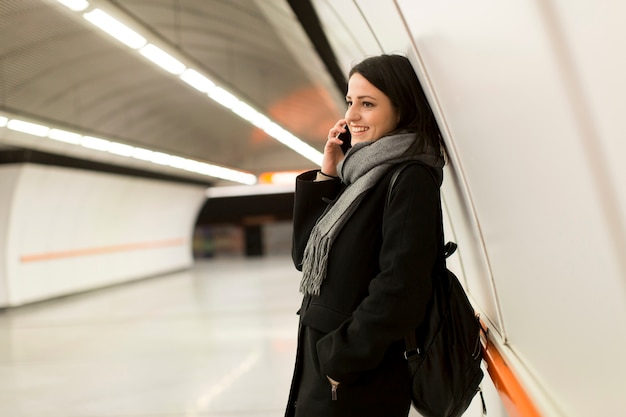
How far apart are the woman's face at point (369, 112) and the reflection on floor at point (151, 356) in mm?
3920

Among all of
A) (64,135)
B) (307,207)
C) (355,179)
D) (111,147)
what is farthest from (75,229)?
(355,179)

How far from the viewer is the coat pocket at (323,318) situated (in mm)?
2074

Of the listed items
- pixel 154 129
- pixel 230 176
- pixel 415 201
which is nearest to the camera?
pixel 415 201

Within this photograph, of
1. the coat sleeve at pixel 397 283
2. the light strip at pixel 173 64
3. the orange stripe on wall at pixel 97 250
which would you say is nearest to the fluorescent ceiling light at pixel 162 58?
the light strip at pixel 173 64

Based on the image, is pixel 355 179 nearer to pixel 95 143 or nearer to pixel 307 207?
pixel 307 207

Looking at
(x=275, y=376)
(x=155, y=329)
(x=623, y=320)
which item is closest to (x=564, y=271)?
(x=623, y=320)

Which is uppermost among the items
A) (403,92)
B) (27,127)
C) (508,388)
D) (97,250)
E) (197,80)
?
(27,127)

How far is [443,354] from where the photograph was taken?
2.01 m

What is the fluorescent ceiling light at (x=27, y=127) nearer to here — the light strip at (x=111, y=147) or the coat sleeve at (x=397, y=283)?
the light strip at (x=111, y=147)

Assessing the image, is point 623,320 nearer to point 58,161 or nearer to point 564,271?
point 564,271

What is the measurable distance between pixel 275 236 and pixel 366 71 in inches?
1320

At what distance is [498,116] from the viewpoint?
1.81m

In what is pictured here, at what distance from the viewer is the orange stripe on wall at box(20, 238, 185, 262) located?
1603 centimetres

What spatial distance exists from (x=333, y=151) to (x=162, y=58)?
429 cm
